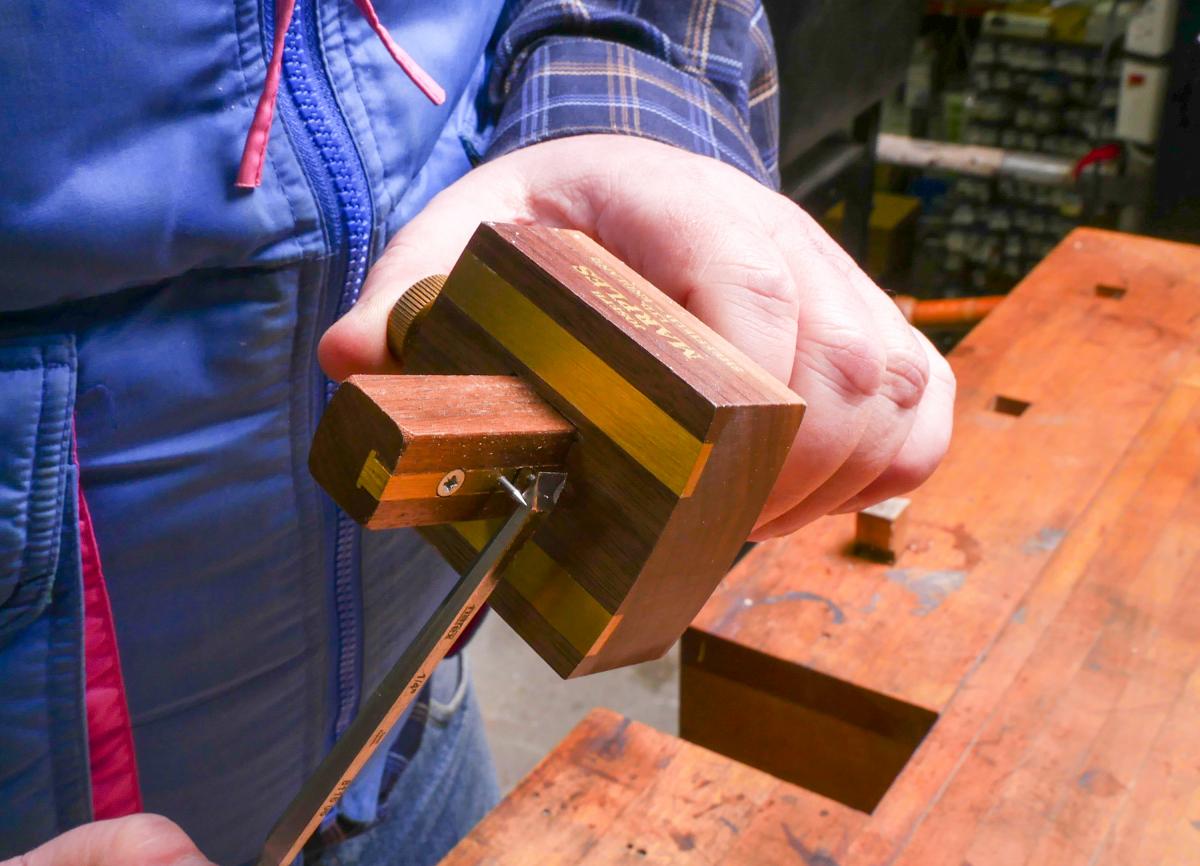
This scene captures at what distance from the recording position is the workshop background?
1.71m

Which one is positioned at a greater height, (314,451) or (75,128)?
(75,128)

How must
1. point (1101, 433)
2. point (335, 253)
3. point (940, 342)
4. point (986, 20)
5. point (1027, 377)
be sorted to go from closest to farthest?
point (335, 253), point (1101, 433), point (1027, 377), point (940, 342), point (986, 20)

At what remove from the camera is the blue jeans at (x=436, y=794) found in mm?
834

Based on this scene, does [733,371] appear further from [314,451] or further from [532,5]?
[532,5]

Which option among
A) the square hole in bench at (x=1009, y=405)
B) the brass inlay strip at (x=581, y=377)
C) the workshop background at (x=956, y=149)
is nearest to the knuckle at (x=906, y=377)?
the brass inlay strip at (x=581, y=377)

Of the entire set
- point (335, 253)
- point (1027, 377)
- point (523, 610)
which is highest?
point (335, 253)

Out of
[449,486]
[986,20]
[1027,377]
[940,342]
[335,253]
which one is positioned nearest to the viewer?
[449,486]

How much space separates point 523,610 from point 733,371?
126 millimetres

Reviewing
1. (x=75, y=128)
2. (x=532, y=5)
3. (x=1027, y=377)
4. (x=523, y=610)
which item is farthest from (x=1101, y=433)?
(x=75, y=128)

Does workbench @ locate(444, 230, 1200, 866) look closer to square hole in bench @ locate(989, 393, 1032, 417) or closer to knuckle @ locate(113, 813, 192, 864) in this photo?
square hole in bench @ locate(989, 393, 1032, 417)

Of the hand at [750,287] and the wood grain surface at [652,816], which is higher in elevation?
the hand at [750,287]

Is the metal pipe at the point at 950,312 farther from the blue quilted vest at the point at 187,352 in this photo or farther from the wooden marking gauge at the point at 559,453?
the wooden marking gauge at the point at 559,453

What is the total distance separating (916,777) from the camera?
0.68 m

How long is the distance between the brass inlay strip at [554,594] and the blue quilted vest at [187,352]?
0.15 m
